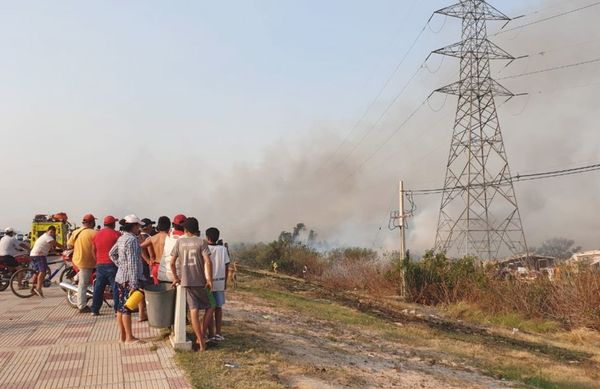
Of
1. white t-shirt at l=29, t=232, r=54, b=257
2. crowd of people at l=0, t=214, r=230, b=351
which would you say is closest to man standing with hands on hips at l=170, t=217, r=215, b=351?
crowd of people at l=0, t=214, r=230, b=351

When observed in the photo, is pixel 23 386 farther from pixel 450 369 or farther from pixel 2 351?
pixel 450 369

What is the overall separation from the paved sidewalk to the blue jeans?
31 centimetres

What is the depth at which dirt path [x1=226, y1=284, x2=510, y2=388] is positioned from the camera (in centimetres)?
698

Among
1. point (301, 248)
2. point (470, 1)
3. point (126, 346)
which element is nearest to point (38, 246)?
point (126, 346)

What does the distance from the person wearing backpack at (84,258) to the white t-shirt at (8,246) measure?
5.22 metres

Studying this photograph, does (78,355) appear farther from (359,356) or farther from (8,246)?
(8,246)

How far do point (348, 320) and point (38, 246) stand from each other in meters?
8.30

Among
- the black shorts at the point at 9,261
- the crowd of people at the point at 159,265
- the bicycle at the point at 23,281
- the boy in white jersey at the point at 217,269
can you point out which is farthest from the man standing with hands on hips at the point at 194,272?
the black shorts at the point at 9,261

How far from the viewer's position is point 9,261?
14.6 metres

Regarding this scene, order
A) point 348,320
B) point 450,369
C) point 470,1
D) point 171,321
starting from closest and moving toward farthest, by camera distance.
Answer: point 171,321 < point 450,369 < point 348,320 < point 470,1

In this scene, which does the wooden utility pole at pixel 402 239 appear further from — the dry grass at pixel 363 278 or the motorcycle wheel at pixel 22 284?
the motorcycle wheel at pixel 22 284

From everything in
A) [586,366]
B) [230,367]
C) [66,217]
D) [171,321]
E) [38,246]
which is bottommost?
[586,366]

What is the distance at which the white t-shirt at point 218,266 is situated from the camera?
765 centimetres

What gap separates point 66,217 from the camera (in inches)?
1104
